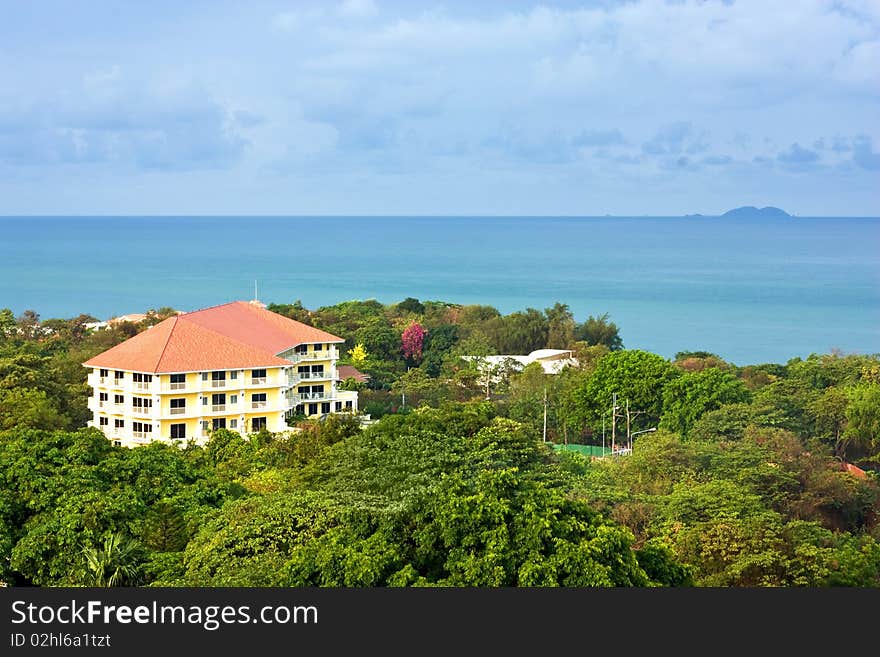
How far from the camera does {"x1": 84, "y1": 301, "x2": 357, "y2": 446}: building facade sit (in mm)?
26672

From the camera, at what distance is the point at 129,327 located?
36750 mm

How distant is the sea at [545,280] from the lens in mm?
70000

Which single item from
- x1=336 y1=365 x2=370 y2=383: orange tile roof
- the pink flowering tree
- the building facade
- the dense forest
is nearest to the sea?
the pink flowering tree

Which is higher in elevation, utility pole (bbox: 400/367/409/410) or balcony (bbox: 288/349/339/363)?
balcony (bbox: 288/349/339/363)

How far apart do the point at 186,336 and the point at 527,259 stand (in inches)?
4047

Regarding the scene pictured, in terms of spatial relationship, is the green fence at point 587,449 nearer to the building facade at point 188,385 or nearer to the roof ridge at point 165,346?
the building facade at point 188,385

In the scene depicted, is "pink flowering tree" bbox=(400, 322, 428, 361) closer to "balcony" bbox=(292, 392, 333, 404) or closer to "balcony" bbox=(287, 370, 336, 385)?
"balcony" bbox=(287, 370, 336, 385)

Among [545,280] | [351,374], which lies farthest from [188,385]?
[545,280]

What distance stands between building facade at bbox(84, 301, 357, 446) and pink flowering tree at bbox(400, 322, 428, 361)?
42.5 ft

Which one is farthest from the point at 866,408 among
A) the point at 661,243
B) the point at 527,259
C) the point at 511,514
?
the point at 661,243

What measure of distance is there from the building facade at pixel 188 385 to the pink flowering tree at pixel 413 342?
42.5ft

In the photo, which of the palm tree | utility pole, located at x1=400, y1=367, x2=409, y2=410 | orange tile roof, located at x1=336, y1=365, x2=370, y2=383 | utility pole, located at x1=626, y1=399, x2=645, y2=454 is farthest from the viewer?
orange tile roof, located at x1=336, y1=365, x2=370, y2=383

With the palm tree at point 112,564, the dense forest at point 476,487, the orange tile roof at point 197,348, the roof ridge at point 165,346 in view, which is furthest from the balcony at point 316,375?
the palm tree at point 112,564

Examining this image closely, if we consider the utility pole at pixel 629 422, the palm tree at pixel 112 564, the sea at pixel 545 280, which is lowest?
the palm tree at pixel 112 564
